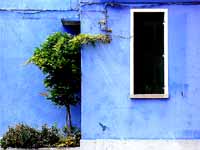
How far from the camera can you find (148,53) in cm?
1307

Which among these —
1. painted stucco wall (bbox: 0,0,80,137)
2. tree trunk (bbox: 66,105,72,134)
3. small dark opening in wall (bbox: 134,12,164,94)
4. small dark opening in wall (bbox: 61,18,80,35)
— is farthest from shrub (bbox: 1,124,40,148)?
small dark opening in wall (bbox: 61,18,80,35)

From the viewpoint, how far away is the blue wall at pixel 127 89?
12750 mm

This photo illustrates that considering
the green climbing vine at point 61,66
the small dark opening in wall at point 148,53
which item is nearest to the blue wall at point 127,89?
the small dark opening in wall at point 148,53

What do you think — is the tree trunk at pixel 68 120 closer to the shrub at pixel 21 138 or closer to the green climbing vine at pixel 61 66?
the green climbing vine at pixel 61 66

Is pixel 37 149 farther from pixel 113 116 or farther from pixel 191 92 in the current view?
pixel 191 92

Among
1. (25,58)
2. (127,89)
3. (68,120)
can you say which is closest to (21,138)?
(68,120)

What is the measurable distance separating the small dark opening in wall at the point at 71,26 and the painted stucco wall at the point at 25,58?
105mm

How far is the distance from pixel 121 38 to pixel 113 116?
1.70 m

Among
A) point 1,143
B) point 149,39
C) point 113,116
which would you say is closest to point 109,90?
point 113,116

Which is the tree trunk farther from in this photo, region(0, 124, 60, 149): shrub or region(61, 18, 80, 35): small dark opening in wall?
region(61, 18, 80, 35): small dark opening in wall

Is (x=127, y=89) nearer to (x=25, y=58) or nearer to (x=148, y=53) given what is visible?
(x=148, y=53)

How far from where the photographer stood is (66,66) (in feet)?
43.6

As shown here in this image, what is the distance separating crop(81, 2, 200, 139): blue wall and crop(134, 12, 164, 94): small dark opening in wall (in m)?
0.23

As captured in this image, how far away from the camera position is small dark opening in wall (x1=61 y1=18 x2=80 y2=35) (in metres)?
14.2
